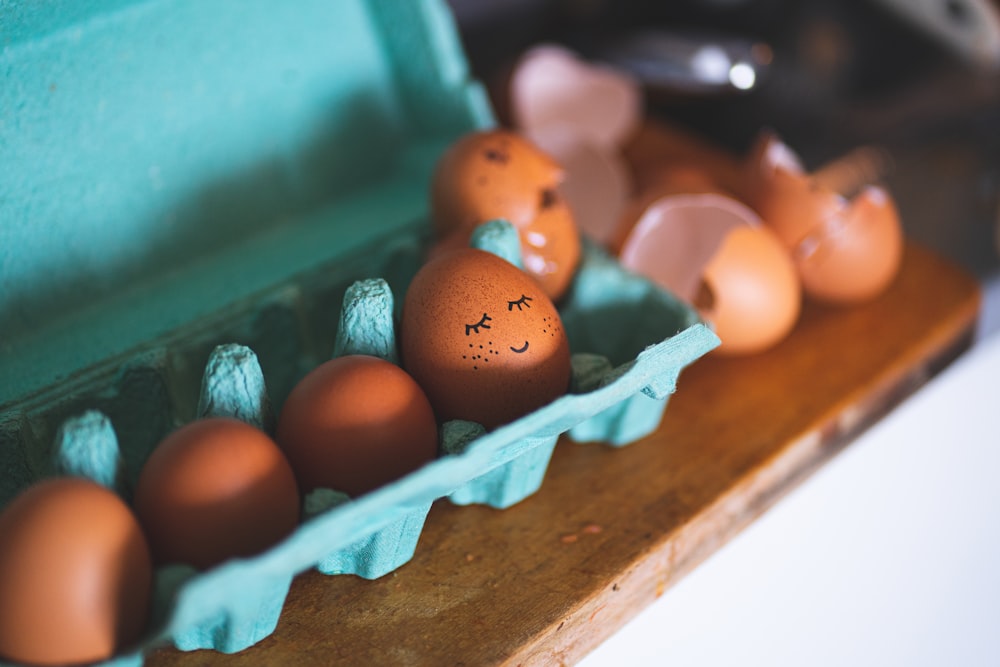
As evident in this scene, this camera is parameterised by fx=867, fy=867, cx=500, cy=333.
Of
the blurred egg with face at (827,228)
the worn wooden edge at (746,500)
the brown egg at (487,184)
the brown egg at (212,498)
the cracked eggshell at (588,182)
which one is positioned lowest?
the worn wooden edge at (746,500)

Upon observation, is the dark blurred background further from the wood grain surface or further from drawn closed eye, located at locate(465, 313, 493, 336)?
drawn closed eye, located at locate(465, 313, 493, 336)

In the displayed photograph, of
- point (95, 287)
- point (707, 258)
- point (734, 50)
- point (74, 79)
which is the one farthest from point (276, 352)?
point (734, 50)

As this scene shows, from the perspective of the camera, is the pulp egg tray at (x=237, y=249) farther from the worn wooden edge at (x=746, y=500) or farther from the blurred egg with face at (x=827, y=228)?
the blurred egg with face at (x=827, y=228)

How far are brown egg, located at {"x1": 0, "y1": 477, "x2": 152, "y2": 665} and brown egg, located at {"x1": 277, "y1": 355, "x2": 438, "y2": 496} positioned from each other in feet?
0.37

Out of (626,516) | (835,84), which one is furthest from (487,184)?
(835,84)

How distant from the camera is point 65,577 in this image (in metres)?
0.45

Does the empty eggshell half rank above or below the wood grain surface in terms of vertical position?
above

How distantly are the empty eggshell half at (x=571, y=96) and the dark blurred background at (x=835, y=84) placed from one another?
0.14 feet

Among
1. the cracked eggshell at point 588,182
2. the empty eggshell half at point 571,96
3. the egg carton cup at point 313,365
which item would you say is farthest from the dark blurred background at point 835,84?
the egg carton cup at point 313,365

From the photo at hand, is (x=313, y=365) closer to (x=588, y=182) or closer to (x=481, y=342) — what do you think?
(x=481, y=342)

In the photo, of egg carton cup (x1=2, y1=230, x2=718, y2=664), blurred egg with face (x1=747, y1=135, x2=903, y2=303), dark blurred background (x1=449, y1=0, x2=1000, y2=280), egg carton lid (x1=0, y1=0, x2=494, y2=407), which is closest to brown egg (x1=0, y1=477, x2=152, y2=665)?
egg carton cup (x1=2, y1=230, x2=718, y2=664)

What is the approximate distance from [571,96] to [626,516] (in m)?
0.53

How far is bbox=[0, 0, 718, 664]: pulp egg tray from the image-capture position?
1.84 feet

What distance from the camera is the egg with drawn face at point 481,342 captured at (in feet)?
1.83
